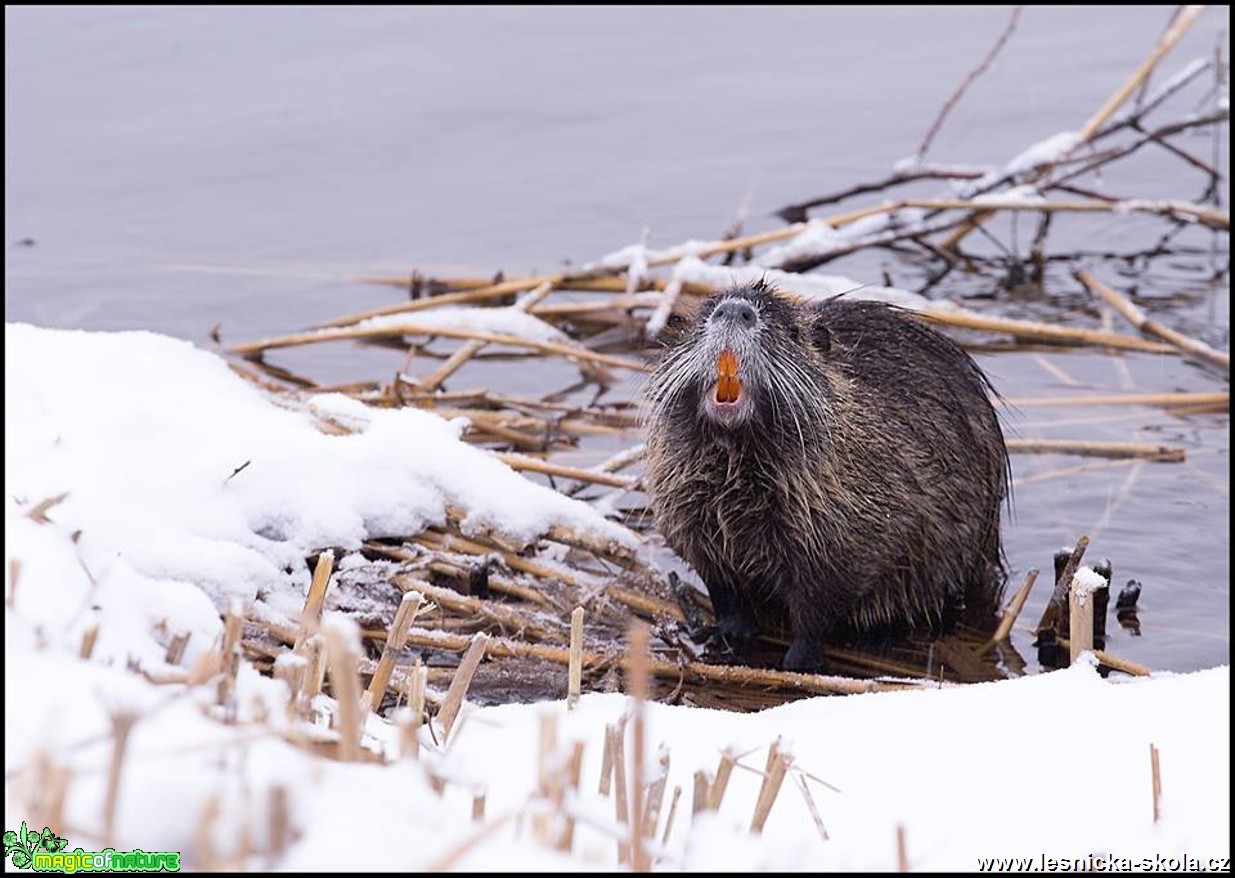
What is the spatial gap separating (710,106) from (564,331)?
3457 mm

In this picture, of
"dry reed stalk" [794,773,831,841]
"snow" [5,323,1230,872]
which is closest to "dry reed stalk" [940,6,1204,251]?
"snow" [5,323,1230,872]

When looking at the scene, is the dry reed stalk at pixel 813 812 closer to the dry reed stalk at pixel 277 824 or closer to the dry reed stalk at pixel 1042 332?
the dry reed stalk at pixel 277 824

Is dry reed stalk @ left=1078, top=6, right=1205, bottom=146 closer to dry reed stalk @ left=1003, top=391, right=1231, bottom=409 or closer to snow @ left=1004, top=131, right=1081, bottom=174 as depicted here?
snow @ left=1004, top=131, right=1081, bottom=174

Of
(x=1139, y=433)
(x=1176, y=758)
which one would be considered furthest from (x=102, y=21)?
(x=1176, y=758)

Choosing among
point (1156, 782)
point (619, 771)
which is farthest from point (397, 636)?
point (1156, 782)

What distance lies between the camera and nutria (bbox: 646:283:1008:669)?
4445mm

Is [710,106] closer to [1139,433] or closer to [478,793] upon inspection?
[1139,433]

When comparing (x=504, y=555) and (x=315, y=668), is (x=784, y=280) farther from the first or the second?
(x=315, y=668)

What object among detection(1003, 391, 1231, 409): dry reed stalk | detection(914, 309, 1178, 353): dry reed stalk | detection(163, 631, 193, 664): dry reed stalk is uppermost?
detection(914, 309, 1178, 353): dry reed stalk

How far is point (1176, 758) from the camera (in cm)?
297

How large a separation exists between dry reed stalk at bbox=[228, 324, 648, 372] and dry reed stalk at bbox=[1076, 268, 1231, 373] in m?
2.04

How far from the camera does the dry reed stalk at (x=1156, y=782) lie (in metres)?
2.70

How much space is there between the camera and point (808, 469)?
4.55 metres

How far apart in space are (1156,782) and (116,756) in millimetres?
1650
